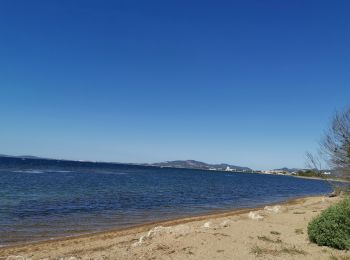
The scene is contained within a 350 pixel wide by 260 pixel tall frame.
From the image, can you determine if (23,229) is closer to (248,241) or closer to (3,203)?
(3,203)

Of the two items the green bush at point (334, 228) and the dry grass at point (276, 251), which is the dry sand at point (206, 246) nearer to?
the dry grass at point (276, 251)

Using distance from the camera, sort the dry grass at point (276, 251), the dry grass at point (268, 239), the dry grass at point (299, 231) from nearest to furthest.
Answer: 1. the dry grass at point (276, 251)
2. the dry grass at point (268, 239)
3. the dry grass at point (299, 231)

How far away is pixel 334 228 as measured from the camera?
11.6m

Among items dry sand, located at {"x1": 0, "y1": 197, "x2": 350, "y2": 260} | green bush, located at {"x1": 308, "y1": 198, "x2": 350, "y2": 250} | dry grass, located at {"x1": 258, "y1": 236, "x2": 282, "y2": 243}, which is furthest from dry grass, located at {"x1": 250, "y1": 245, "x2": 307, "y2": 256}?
dry grass, located at {"x1": 258, "y1": 236, "x2": 282, "y2": 243}

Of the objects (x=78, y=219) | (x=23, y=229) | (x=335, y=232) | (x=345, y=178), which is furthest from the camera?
(x=78, y=219)

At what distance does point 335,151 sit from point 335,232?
392 centimetres

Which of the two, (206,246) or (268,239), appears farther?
(268,239)

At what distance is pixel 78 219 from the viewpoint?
24047 mm

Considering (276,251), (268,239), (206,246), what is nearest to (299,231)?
(268,239)

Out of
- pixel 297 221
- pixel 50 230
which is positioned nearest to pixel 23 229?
pixel 50 230

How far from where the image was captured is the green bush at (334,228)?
11250 millimetres

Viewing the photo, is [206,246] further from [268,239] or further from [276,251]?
[268,239]

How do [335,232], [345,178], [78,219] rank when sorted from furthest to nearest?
[78,219] < [345,178] < [335,232]

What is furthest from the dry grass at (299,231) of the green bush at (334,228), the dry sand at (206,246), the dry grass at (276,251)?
the dry grass at (276,251)
